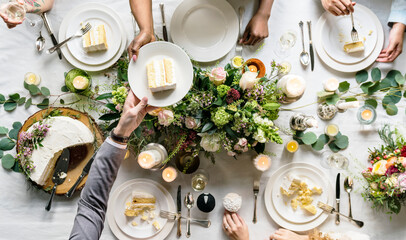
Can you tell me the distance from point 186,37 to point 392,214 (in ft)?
5.12

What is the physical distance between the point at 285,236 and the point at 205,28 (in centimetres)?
124

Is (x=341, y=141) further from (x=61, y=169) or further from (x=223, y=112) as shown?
(x=61, y=169)

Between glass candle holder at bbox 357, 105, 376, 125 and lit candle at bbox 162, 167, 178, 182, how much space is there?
110 cm

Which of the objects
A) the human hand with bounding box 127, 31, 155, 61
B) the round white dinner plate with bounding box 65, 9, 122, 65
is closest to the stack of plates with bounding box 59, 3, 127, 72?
the round white dinner plate with bounding box 65, 9, 122, 65

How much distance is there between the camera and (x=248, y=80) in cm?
124

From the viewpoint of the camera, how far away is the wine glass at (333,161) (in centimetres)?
166

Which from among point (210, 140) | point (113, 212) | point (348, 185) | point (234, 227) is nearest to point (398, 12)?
point (348, 185)

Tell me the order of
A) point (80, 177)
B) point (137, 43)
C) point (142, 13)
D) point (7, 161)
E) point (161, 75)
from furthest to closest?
point (7, 161)
point (80, 177)
point (142, 13)
point (137, 43)
point (161, 75)

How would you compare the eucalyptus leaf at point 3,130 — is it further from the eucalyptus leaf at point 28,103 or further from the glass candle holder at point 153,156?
the glass candle holder at point 153,156

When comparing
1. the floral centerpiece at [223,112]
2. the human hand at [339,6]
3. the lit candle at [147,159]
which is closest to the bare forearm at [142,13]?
the floral centerpiece at [223,112]

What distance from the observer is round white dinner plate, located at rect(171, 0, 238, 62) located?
1.62 m

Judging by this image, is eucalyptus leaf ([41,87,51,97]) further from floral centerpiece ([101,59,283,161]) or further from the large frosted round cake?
floral centerpiece ([101,59,283,161])

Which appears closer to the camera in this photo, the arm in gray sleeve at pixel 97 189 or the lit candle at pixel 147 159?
the arm in gray sleeve at pixel 97 189

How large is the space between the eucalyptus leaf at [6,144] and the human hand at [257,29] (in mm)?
1461
